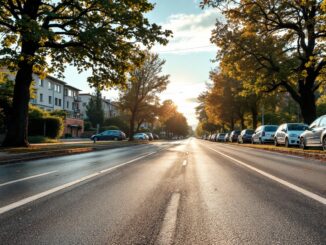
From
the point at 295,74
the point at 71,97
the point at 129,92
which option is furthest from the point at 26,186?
the point at 71,97

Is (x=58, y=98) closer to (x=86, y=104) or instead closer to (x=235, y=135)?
(x=86, y=104)

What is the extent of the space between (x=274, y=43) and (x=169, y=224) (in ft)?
84.7

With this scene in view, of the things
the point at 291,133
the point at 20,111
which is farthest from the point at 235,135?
the point at 20,111

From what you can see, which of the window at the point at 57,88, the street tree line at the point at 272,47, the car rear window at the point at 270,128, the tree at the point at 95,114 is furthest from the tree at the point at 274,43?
the tree at the point at 95,114

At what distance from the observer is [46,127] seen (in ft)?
128

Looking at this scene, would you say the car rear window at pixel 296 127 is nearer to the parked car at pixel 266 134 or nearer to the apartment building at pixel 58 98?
the parked car at pixel 266 134

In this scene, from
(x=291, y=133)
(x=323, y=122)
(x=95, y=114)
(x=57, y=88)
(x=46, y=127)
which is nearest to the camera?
(x=323, y=122)

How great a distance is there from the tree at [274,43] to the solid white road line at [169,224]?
21737 mm

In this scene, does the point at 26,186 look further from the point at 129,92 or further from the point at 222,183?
the point at 129,92

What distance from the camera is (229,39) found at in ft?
91.9

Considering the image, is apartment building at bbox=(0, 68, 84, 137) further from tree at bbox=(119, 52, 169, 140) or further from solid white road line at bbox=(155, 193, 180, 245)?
solid white road line at bbox=(155, 193, 180, 245)

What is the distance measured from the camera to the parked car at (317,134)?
17.8 m

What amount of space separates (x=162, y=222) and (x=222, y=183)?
375cm

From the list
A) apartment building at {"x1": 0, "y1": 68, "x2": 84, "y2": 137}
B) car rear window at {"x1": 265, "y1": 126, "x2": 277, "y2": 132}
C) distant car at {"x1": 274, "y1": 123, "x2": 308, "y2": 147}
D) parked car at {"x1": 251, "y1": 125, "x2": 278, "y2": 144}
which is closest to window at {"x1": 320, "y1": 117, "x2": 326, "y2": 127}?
distant car at {"x1": 274, "y1": 123, "x2": 308, "y2": 147}
